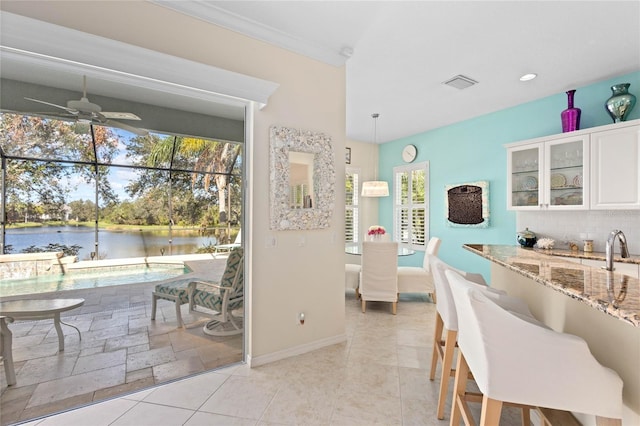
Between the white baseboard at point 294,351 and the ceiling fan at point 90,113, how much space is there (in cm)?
213

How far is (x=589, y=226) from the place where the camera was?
3451 mm

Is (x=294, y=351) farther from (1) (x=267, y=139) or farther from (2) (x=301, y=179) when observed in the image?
(1) (x=267, y=139)

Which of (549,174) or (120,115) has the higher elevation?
(120,115)

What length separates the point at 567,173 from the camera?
3.43 meters

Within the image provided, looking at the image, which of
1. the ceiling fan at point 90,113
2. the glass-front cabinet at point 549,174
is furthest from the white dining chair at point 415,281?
the ceiling fan at point 90,113

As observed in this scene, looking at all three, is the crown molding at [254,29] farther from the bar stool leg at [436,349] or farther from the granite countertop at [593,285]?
the bar stool leg at [436,349]

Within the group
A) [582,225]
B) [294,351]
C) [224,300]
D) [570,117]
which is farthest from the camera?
[582,225]

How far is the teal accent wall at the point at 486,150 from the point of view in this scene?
344cm

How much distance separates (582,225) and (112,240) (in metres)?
4.93

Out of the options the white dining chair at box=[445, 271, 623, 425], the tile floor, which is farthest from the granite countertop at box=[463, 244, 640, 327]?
the tile floor

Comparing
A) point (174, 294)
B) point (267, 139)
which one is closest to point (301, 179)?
point (267, 139)

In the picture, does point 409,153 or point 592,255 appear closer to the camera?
point 592,255

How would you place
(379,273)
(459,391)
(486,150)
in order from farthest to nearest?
(486,150) < (379,273) < (459,391)

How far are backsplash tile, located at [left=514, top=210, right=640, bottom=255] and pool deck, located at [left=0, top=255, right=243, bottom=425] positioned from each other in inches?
157
